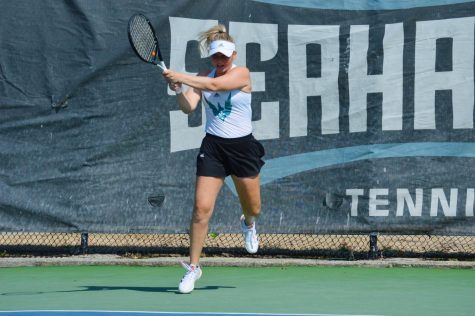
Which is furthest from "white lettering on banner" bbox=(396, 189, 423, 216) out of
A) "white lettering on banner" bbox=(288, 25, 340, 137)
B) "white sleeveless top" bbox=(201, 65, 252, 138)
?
"white sleeveless top" bbox=(201, 65, 252, 138)

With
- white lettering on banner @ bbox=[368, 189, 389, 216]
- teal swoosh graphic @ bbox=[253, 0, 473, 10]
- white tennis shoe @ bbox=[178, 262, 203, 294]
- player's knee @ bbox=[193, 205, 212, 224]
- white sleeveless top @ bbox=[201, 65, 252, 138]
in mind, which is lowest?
white tennis shoe @ bbox=[178, 262, 203, 294]

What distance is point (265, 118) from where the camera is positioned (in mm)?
8328

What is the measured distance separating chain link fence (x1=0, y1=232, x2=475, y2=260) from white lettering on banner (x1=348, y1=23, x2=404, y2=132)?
3.50ft

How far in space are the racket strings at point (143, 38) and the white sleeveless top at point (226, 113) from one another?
47 cm

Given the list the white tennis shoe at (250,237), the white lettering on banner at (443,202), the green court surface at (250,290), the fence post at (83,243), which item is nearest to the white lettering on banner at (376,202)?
the white lettering on banner at (443,202)

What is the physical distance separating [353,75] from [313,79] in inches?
14.3

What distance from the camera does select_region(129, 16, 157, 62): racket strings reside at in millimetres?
6309

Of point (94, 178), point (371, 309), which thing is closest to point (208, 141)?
point (371, 309)

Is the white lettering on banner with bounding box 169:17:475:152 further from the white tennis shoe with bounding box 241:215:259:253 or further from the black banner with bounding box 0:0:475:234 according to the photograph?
the white tennis shoe with bounding box 241:215:259:253

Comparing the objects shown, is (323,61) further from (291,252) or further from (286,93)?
(291,252)

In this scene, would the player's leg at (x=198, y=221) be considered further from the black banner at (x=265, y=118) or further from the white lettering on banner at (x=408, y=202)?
the white lettering on banner at (x=408, y=202)

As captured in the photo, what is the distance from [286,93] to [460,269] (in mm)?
2199

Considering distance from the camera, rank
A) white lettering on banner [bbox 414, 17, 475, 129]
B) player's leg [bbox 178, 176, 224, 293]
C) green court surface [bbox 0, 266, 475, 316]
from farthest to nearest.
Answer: white lettering on banner [bbox 414, 17, 475, 129] < player's leg [bbox 178, 176, 224, 293] < green court surface [bbox 0, 266, 475, 316]

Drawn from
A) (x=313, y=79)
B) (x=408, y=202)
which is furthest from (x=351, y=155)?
(x=313, y=79)
